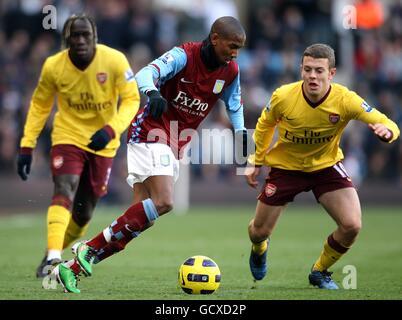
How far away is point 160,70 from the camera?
861 cm

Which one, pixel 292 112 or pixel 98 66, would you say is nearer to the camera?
pixel 292 112

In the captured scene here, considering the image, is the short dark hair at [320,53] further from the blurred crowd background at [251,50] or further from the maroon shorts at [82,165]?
the blurred crowd background at [251,50]

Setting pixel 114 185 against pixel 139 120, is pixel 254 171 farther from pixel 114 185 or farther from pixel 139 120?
pixel 114 185

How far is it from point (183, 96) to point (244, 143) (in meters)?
1.00

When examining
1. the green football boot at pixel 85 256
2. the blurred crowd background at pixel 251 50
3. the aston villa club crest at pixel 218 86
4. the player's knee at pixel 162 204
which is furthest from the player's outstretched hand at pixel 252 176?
the blurred crowd background at pixel 251 50

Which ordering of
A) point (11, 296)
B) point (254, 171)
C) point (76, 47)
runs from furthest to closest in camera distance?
point (76, 47)
point (254, 171)
point (11, 296)

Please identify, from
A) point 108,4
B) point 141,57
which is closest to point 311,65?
point 141,57

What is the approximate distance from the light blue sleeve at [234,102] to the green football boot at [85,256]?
2079mm

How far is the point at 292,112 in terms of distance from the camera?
9.00 metres

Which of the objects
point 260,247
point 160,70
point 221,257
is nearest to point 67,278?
point 160,70

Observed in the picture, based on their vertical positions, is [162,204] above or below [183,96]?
below

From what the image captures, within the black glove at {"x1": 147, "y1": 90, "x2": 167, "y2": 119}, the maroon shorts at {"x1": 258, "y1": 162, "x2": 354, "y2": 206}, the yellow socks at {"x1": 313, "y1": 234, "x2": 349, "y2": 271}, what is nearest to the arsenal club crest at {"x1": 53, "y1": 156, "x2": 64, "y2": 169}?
the maroon shorts at {"x1": 258, "y1": 162, "x2": 354, "y2": 206}

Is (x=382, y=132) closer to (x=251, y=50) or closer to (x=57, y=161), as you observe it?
(x=57, y=161)

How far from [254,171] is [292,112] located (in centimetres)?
70
